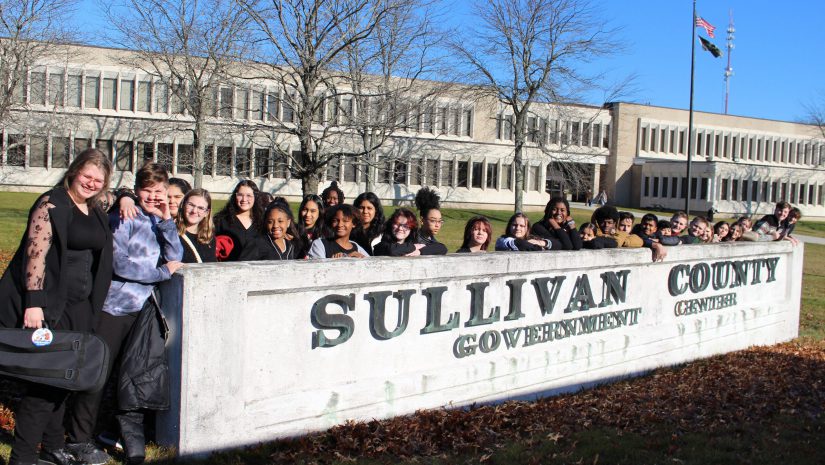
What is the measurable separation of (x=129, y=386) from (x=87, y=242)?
0.82 m

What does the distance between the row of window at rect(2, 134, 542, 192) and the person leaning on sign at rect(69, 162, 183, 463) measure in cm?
2278

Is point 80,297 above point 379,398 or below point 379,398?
above

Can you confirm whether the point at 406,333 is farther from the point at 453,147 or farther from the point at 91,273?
the point at 453,147

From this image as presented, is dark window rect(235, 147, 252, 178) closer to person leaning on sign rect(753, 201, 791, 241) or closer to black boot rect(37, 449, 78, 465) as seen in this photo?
person leaning on sign rect(753, 201, 791, 241)

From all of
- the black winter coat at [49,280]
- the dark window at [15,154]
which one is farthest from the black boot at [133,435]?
the dark window at [15,154]

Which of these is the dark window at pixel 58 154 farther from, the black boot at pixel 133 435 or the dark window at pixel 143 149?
the black boot at pixel 133 435

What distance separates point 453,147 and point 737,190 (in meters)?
23.5

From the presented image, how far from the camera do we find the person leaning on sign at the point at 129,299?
4.62 m

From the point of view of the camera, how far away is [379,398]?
5.77 m

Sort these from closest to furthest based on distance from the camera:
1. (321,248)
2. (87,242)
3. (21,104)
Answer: (87,242), (321,248), (21,104)

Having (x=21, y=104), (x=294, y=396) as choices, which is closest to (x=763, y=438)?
(x=294, y=396)

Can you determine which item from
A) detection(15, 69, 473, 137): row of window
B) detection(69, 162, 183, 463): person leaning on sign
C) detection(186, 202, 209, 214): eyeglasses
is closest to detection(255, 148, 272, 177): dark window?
detection(15, 69, 473, 137): row of window

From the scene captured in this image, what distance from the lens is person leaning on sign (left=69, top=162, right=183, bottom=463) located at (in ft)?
15.2

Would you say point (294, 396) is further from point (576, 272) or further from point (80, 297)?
point (576, 272)
